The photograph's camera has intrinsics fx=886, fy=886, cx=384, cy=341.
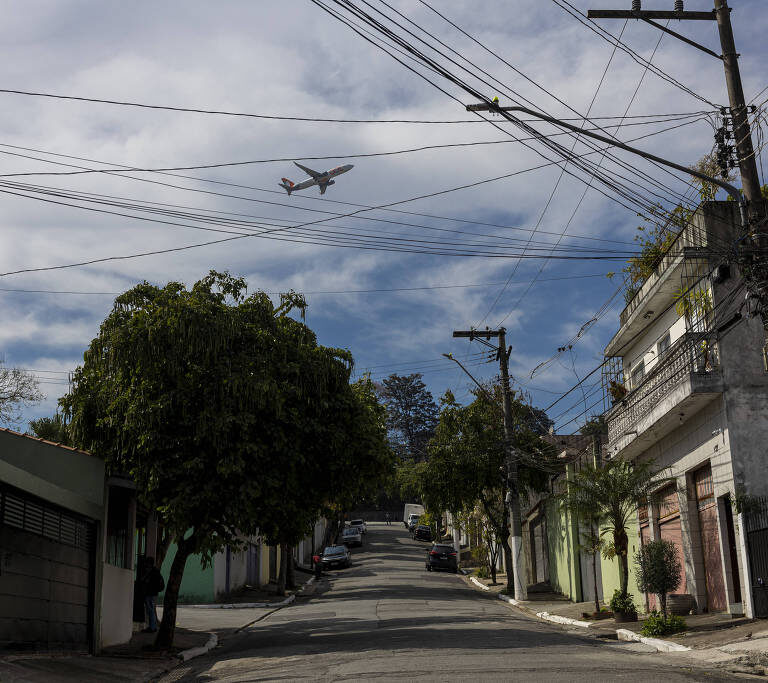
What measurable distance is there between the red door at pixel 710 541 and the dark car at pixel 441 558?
27.6m

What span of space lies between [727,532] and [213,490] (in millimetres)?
10249

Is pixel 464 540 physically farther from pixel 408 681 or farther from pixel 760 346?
pixel 408 681

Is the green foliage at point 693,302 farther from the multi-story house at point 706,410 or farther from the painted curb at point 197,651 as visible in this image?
the painted curb at point 197,651

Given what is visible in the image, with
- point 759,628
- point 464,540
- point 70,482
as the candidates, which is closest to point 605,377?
point 759,628

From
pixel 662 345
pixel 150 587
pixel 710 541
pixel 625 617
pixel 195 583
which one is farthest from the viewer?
pixel 195 583

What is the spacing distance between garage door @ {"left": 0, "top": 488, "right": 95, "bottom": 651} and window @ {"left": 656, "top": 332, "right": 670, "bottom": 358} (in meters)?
14.2

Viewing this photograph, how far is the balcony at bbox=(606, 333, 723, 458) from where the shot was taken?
17656 millimetres

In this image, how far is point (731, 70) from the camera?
1323cm

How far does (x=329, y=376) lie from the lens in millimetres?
18906

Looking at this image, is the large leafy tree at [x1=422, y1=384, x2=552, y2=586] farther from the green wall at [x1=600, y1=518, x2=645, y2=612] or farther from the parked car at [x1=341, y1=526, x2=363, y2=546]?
the parked car at [x1=341, y1=526, x2=363, y2=546]

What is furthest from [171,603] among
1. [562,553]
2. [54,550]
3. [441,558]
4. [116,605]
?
[441,558]

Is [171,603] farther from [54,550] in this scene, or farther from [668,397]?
[668,397]

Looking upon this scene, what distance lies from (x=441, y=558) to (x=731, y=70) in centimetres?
3599

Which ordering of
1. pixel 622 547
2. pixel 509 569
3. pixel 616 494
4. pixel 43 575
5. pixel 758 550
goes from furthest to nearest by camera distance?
pixel 509 569 → pixel 622 547 → pixel 616 494 → pixel 758 550 → pixel 43 575
